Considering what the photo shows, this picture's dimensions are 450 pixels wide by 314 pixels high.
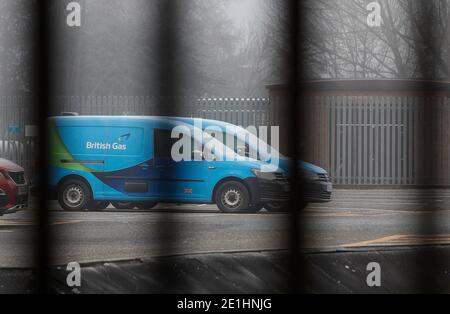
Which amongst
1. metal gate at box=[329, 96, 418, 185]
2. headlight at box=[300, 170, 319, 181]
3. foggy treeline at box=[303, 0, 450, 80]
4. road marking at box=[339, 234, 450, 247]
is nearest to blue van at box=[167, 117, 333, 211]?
headlight at box=[300, 170, 319, 181]

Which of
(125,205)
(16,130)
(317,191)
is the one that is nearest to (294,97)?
(16,130)

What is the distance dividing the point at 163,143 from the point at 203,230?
114 inches

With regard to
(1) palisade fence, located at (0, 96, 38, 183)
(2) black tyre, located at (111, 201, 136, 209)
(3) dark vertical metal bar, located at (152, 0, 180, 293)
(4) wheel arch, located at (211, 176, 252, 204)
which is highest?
(3) dark vertical metal bar, located at (152, 0, 180, 293)

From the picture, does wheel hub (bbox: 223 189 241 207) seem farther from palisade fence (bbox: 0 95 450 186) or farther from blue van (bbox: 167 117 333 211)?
palisade fence (bbox: 0 95 450 186)

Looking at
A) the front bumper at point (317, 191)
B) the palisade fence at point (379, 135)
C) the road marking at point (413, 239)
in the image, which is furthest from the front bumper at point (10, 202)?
the palisade fence at point (379, 135)

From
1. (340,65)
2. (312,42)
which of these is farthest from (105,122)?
(340,65)

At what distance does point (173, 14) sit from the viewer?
2231cm

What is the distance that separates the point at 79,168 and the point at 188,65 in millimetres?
13506

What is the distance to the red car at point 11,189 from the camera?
11289mm

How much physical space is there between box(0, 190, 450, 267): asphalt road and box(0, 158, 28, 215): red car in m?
0.28

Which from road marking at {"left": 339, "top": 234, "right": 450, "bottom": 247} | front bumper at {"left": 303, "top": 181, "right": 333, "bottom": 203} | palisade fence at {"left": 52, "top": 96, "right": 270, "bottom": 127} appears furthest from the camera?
palisade fence at {"left": 52, "top": 96, "right": 270, "bottom": 127}

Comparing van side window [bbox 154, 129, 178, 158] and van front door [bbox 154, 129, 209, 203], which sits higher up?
van side window [bbox 154, 129, 178, 158]

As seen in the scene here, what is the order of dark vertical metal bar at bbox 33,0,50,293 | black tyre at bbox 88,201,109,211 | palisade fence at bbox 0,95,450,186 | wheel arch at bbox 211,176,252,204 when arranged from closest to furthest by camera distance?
dark vertical metal bar at bbox 33,0,50,293 < wheel arch at bbox 211,176,252,204 < black tyre at bbox 88,201,109,211 < palisade fence at bbox 0,95,450,186

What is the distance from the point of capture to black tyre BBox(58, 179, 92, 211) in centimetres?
1385
